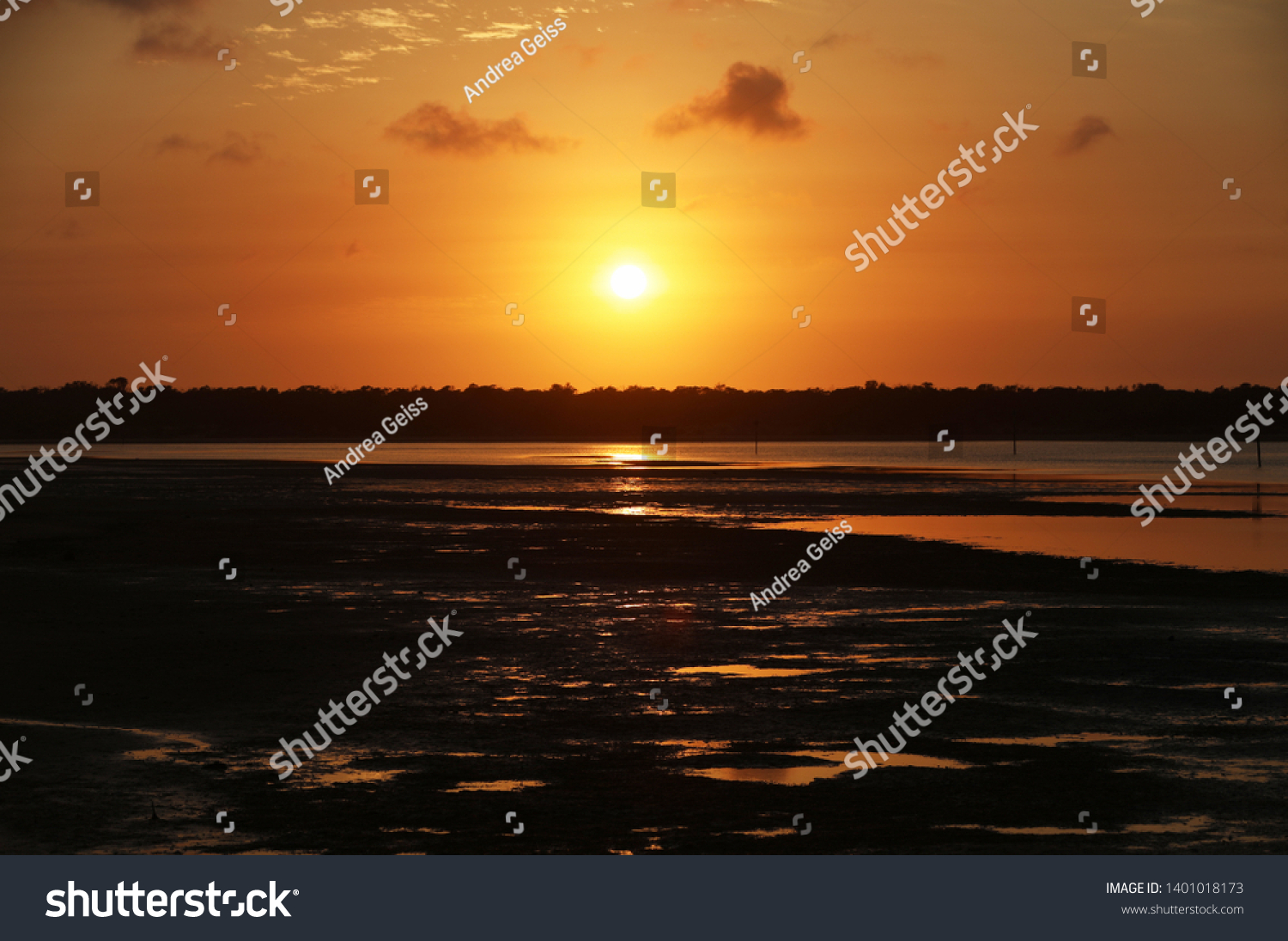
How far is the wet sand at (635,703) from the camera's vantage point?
8609 mm

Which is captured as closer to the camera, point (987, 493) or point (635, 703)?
point (635, 703)

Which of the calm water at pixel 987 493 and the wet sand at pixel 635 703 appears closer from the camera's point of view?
the wet sand at pixel 635 703

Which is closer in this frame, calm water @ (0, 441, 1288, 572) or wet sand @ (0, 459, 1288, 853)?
wet sand @ (0, 459, 1288, 853)

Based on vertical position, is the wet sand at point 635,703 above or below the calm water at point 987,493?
below

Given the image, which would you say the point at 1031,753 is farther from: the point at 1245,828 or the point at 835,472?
the point at 835,472

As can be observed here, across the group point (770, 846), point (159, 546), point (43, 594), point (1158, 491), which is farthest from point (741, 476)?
point (770, 846)

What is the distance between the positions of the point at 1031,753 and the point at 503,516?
3207cm

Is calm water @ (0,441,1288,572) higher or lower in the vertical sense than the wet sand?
higher

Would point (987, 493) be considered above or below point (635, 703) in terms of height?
above

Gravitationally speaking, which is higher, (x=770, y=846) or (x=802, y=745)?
(x=802, y=745)

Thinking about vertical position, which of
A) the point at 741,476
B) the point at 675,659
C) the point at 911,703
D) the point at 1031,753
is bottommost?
the point at 1031,753

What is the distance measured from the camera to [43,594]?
71.1ft

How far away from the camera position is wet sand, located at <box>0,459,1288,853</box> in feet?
28.2

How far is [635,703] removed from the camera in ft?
42.0
